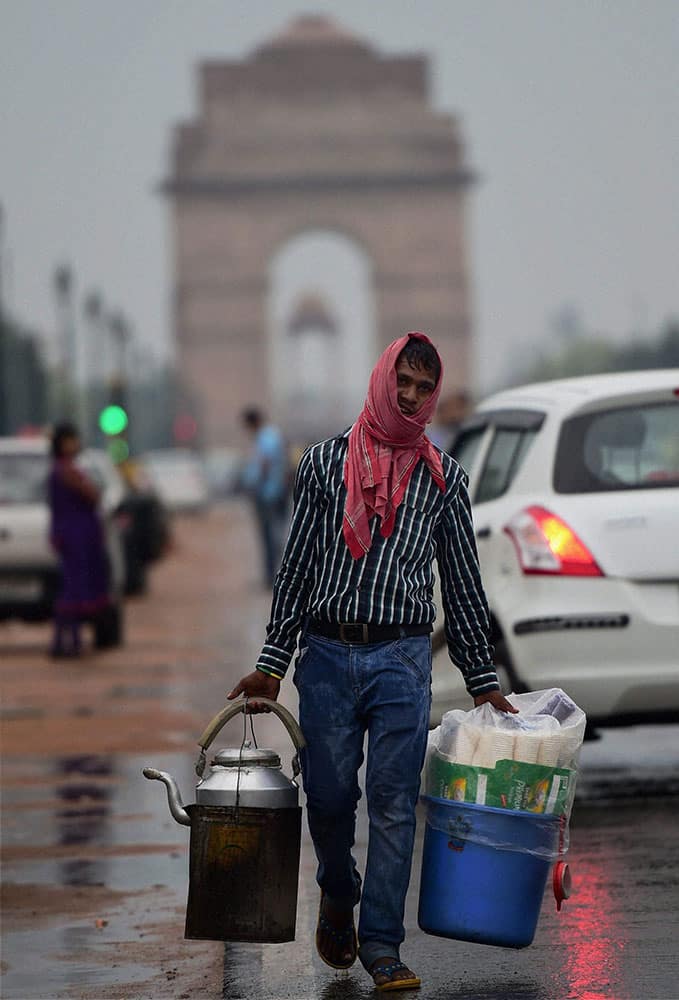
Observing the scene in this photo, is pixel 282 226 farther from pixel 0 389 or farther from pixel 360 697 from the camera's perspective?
pixel 360 697

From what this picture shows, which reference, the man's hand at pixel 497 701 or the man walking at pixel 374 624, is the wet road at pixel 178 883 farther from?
the man's hand at pixel 497 701

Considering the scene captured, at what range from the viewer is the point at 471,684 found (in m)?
5.94

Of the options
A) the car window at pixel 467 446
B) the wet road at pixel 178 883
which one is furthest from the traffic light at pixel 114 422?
the car window at pixel 467 446

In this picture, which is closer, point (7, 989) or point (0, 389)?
point (7, 989)

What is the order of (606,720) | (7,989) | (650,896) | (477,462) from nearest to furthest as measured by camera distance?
(7,989)
(650,896)
(606,720)
(477,462)

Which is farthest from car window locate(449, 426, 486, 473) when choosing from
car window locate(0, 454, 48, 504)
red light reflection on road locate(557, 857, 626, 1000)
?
car window locate(0, 454, 48, 504)

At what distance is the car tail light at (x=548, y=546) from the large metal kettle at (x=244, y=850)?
10.6ft

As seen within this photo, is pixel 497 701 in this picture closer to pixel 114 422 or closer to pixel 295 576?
pixel 295 576

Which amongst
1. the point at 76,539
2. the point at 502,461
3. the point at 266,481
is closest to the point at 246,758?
the point at 502,461

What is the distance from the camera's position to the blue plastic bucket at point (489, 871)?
18.7 feet

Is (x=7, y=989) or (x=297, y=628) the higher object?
(x=297, y=628)

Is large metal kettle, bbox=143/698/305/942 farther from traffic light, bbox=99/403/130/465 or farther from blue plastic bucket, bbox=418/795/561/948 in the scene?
traffic light, bbox=99/403/130/465

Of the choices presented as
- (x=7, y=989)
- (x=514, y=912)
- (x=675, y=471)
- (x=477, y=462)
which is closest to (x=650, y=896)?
(x=514, y=912)

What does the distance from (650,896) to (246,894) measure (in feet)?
5.80
